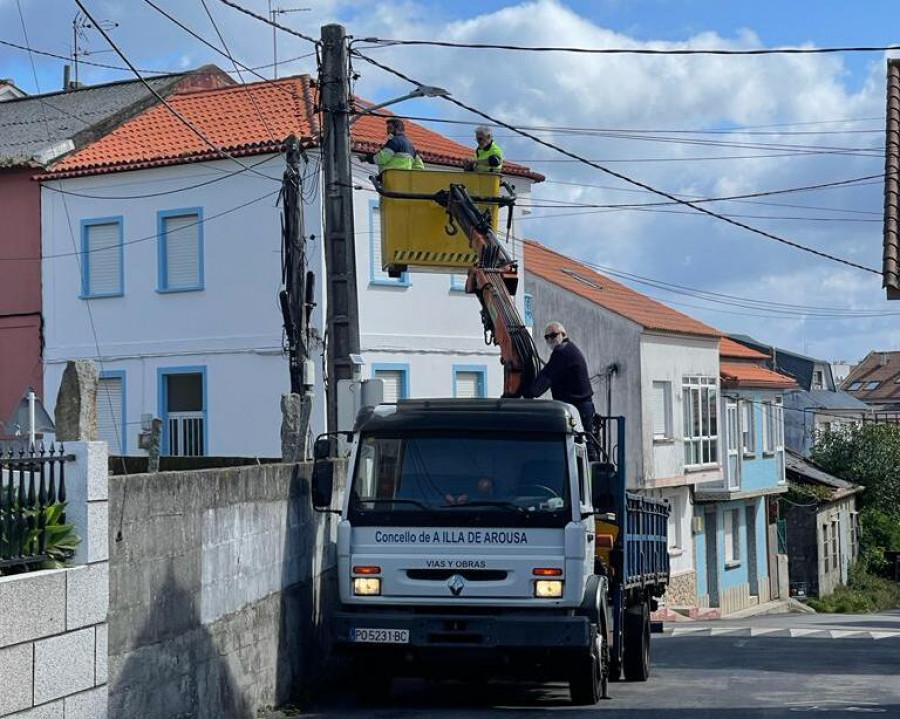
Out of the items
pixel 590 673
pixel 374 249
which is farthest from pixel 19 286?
pixel 590 673

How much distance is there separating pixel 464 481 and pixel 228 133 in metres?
19.9

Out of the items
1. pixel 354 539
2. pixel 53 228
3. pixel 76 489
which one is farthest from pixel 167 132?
pixel 76 489

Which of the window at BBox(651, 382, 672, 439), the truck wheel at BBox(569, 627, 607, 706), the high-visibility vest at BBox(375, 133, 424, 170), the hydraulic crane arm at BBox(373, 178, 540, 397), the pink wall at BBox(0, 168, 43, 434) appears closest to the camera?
the truck wheel at BBox(569, 627, 607, 706)

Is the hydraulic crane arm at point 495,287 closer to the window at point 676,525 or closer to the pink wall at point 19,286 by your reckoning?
the pink wall at point 19,286

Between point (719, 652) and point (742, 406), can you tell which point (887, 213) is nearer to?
point (719, 652)

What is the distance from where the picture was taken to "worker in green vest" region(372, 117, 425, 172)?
1909 centimetres

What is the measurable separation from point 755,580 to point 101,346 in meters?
25.6

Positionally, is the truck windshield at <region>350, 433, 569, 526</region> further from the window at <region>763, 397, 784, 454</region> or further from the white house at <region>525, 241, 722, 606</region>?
the window at <region>763, 397, 784, 454</region>

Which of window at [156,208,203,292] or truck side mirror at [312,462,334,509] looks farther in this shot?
window at [156,208,203,292]

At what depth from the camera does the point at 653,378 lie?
39375mm

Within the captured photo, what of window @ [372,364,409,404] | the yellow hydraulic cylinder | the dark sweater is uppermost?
the yellow hydraulic cylinder

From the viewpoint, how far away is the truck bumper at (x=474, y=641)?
11930mm

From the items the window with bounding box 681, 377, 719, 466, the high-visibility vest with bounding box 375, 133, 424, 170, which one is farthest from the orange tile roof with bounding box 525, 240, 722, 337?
the high-visibility vest with bounding box 375, 133, 424, 170

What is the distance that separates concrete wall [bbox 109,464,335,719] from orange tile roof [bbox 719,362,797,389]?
32915 millimetres
